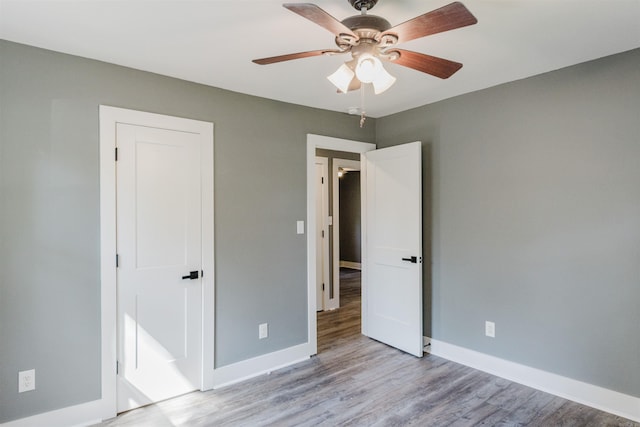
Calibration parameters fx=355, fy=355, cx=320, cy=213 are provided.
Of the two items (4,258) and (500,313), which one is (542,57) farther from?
(4,258)

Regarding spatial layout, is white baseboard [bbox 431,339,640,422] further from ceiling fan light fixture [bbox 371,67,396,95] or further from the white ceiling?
ceiling fan light fixture [bbox 371,67,396,95]

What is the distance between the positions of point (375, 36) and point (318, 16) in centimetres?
36

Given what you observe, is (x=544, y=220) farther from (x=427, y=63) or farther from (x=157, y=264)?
(x=157, y=264)

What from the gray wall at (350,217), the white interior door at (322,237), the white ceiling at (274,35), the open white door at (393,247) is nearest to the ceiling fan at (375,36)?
the white ceiling at (274,35)

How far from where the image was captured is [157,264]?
263cm

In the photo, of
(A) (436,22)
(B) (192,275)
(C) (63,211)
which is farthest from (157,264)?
(A) (436,22)

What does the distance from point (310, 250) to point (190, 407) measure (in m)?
1.62

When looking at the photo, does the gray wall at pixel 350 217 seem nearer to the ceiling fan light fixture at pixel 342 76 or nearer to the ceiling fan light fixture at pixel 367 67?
the ceiling fan light fixture at pixel 342 76

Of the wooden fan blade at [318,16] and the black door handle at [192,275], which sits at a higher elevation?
the wooden fan blade at [318,16]

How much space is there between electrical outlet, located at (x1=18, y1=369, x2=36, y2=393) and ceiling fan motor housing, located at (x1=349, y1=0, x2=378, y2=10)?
2770 mm

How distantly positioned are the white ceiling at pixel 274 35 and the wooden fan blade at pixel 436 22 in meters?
0.34

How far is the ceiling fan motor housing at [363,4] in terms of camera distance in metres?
1.64

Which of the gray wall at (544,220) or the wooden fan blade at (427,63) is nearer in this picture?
the wooden fan blade at (427,63)

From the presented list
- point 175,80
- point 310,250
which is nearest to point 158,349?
point 310,250
